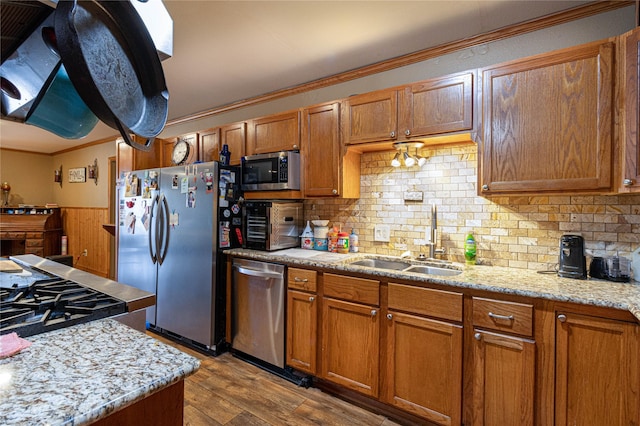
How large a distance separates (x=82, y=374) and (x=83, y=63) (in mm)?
700

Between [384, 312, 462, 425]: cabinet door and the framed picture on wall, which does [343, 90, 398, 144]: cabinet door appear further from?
the framed picture on wall

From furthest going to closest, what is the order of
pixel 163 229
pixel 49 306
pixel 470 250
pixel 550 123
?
pixel 163 229, pixel 470 250, pixel 550 123, pixel 49 306

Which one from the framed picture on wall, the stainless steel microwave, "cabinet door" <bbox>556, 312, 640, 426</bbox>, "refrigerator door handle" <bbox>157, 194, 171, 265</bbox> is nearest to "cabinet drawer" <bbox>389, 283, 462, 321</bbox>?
"cabinet door" <bbox>556, 312, 640, 426</bbox>

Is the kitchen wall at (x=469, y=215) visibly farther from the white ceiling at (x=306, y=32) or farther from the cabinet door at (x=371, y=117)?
the white ceiling at (x=306, y=32)

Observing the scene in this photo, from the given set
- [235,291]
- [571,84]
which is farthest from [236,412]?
[571,84]

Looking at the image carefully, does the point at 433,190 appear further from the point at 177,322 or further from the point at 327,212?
the point at 177,322

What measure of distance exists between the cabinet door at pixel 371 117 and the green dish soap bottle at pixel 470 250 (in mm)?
868

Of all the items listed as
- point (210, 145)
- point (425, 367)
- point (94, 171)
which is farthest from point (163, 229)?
point (94, 171)

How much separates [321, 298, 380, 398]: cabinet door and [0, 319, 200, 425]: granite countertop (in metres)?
1.40

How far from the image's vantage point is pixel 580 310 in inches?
57.9

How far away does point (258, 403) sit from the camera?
2.15m

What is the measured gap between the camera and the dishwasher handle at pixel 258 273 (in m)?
2.49

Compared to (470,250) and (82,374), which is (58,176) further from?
(470,250)

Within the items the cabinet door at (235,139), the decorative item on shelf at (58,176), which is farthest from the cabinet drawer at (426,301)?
the decorative item on shelf at (58,176)
